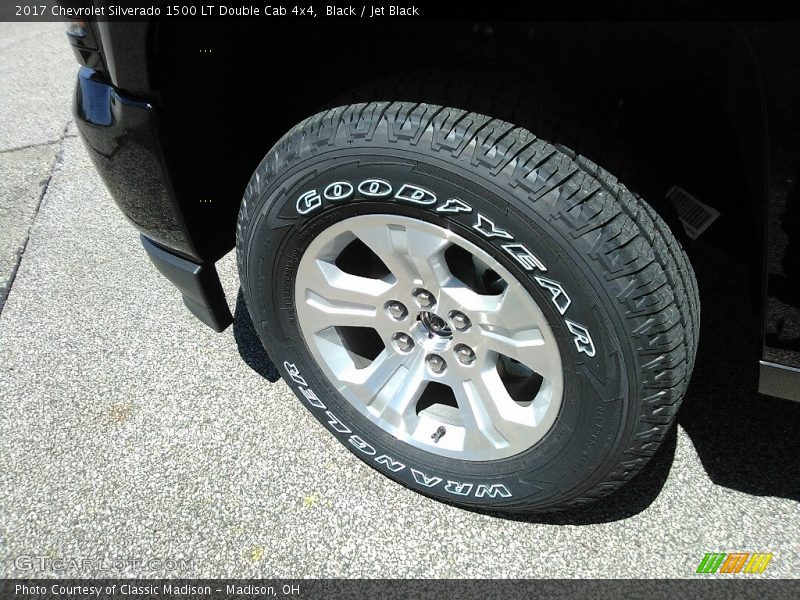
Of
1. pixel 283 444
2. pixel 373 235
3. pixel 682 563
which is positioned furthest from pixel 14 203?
pixel 682 563

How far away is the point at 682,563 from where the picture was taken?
67.8 inches

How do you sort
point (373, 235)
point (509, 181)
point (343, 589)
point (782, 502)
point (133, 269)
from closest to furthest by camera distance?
point (509, 181), point (373, 235), point (343, 589), point (782, 502), point (133, 269)

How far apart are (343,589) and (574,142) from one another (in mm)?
1301

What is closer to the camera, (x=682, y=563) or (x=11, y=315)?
(x=682, y=563)

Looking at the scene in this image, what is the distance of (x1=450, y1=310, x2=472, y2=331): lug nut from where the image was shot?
159 centimetres

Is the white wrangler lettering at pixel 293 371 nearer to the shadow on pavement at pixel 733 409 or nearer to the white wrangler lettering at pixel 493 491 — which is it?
the white wrangler lettering at pixel 493 491

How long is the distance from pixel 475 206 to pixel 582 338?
1.24 ft

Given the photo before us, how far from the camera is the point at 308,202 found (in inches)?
60.3

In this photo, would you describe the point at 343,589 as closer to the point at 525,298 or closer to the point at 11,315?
the point at 525,298

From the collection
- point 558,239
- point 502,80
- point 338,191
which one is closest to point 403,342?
point 338,191

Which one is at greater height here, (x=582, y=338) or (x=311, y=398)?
(x=582, y=338)

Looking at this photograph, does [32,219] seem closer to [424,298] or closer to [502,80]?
[424,298]

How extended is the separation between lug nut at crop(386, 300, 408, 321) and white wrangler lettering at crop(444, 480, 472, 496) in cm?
50

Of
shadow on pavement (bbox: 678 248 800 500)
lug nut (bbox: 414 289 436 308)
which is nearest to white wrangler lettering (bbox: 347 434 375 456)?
lug nut (bbox: 414 289 436 308)
